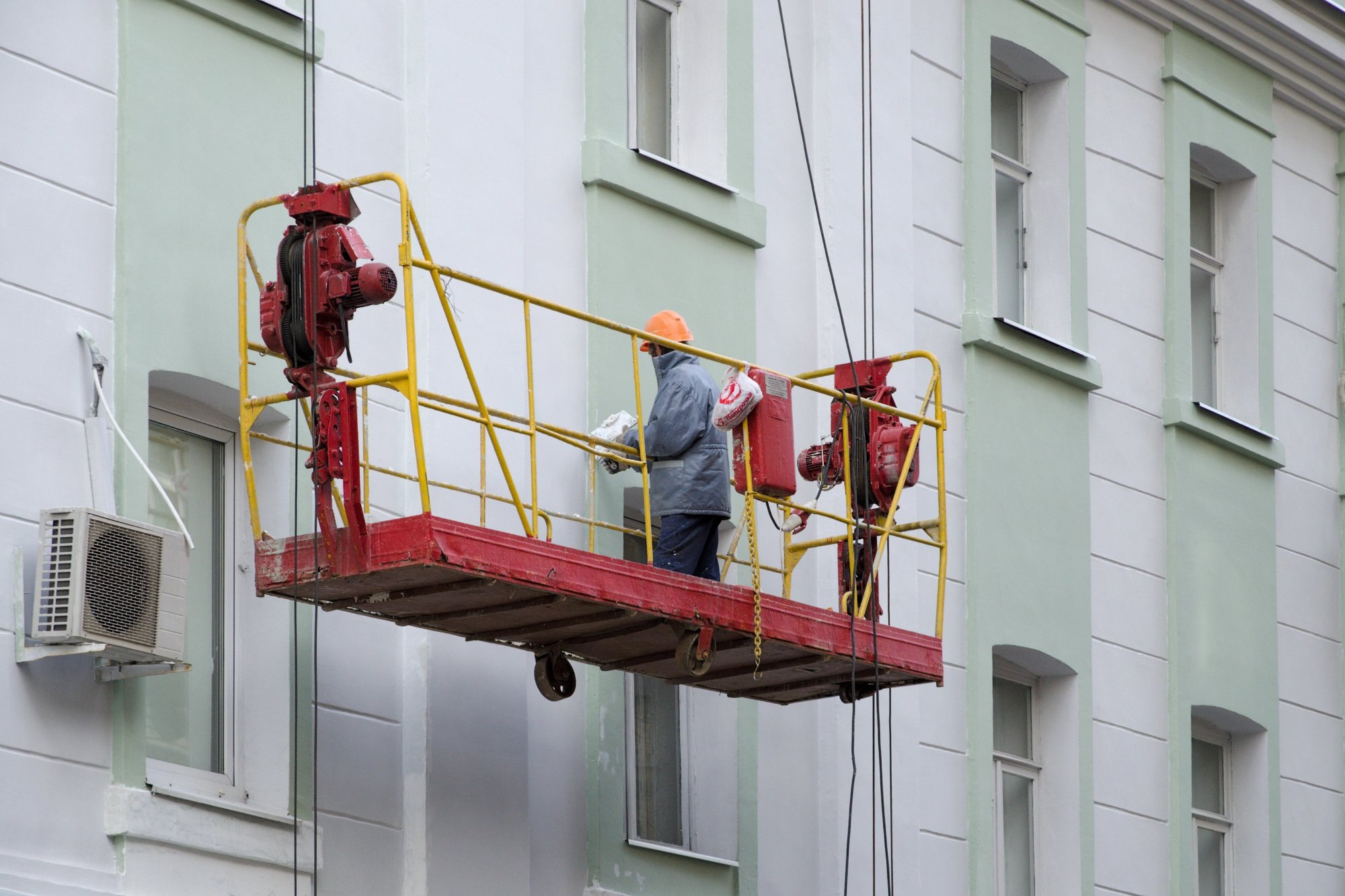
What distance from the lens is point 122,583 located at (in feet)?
33.6

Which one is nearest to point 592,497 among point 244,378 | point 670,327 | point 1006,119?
point 670,327

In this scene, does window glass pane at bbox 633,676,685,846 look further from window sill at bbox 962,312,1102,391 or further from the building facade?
window sill at bbox 962,312,1102,391

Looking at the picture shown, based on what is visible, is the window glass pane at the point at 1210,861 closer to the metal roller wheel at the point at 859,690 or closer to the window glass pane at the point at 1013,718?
the window glass pane at the point at 1013,718

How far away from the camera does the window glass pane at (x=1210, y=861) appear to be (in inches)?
677

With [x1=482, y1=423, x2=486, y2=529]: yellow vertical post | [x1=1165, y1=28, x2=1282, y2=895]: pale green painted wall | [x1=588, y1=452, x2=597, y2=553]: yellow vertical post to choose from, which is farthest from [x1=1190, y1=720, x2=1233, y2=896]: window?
[x1=482, y1=423, x2=486, y2=529]: yellow vertical post

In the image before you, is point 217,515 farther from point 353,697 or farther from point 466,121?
point 466,121

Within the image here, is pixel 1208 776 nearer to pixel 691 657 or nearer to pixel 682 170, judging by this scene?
pixel 682 170

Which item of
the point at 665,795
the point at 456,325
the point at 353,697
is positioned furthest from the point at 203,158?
the point at 665,795

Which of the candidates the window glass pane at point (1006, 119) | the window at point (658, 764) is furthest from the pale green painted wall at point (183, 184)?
the window glass pane at point (1006, 119)

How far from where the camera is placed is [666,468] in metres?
12.0

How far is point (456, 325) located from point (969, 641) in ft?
13.9

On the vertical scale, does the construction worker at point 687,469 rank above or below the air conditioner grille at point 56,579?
above

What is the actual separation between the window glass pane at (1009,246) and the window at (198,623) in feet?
21.4

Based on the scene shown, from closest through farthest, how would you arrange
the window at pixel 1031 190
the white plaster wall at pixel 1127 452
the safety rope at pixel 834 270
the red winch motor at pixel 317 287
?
the red winch motor at pixel 317 287
the safety rope at pixel 834 270
the white plaster wall at pixel 1127 452
the window at pixel 1031 190
